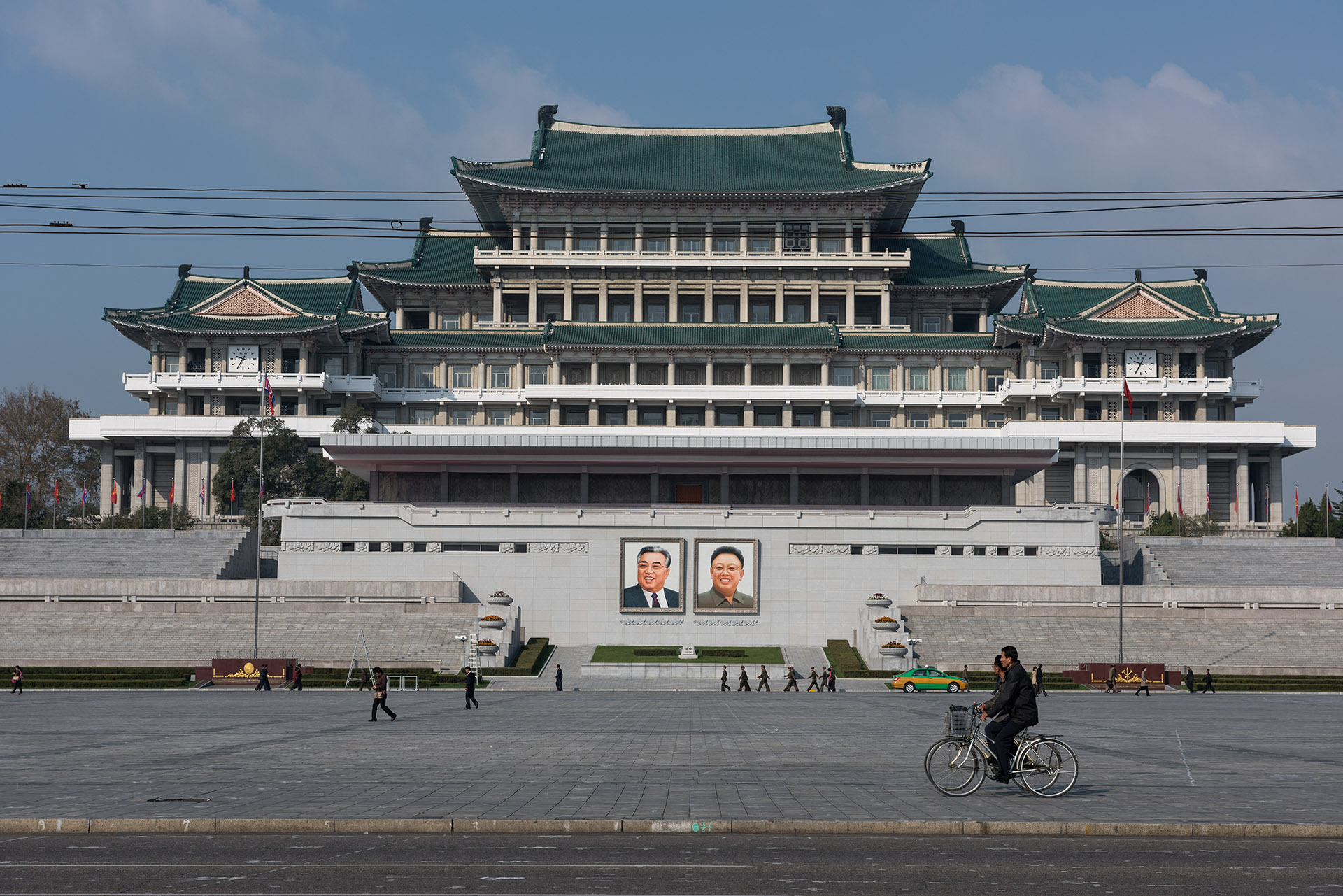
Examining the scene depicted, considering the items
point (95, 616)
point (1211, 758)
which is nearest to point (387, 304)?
point (95, 616)

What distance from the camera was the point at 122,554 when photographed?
2438 inches

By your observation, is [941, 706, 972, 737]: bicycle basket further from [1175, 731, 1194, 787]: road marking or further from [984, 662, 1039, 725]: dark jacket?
[1175, 731, 1194, 787]: road marking

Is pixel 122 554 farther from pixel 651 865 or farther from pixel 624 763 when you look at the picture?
pixel 651 865

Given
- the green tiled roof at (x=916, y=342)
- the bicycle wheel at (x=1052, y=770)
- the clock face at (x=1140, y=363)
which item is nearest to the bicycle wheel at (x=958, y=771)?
the bicycle wheel at (x=1052, y=770)

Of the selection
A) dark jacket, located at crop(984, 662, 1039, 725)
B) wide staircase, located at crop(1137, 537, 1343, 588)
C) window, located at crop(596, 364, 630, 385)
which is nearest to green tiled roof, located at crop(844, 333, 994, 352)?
window, located at crop(596, 364, 630, 385)

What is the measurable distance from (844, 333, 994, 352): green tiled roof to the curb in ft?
235

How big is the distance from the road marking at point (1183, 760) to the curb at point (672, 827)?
3.72m

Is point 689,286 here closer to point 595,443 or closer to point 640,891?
point 595,443

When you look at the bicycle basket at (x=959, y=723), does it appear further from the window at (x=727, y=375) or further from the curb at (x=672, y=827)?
the window at (x=727, y=375)

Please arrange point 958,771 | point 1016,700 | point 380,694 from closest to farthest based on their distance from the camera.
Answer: point 1016,700
point 958,771
point 380,694

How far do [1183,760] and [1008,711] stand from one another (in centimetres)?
699

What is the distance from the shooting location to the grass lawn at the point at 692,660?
5281 cm

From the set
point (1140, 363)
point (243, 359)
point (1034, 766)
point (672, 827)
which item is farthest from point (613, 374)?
point (672, 827)

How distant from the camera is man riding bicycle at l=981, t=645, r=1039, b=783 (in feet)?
51.3
